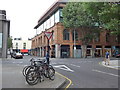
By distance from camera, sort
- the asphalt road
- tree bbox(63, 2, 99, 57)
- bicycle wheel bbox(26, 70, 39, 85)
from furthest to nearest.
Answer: tree bbox(63, 2, 99, 57)
the asphalt road
bicycle wheel bbox(26, 70, 39, 85)

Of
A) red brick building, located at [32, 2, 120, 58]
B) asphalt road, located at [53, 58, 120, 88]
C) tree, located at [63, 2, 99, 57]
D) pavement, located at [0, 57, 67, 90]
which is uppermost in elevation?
tree, located at [63, 2, 99, 57]

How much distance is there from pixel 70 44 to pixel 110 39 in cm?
1362

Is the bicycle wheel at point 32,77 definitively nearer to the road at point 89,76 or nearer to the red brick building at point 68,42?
the road at point 89,76

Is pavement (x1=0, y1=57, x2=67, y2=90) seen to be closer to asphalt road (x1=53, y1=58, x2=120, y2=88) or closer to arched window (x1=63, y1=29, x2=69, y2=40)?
asphalt road (x1=53, y1=58, x2=120, y2=88)

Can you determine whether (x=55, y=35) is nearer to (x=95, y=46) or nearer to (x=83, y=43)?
(x=83, y=43)

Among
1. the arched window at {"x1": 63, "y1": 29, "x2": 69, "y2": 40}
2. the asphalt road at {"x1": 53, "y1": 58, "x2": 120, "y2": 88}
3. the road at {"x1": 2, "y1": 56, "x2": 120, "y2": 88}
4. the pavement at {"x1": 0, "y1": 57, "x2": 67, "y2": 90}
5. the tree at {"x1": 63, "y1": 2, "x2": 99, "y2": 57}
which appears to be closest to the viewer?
the pavement at {"x1": 0, "y1": 57, "x2": 67, "y2": 90}

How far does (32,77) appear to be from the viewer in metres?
8.34

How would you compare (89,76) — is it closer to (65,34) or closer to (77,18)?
(77,18)

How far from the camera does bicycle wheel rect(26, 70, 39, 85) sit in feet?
26.8

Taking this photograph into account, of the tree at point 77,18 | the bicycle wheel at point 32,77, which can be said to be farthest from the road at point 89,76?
the tree at point 77,18

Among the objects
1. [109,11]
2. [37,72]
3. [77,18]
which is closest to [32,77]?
[37,72]

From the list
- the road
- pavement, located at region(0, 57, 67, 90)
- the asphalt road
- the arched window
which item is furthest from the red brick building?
pavement, located at region(0, 57, 67, 90)

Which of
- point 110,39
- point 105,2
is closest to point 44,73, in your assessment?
point 105,2

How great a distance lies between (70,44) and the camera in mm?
48656
